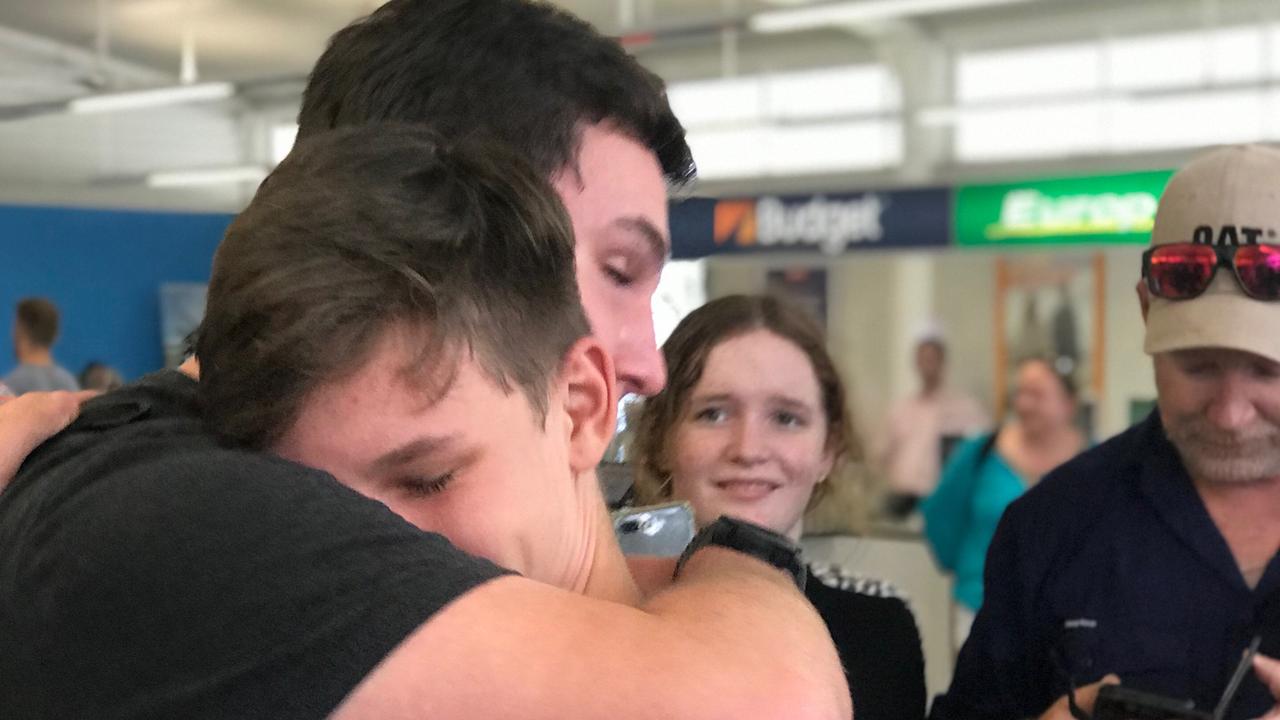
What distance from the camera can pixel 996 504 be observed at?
3977 mm

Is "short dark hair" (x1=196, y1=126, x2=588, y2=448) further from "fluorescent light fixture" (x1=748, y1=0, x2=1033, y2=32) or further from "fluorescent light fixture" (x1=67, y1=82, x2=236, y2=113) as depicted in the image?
"fluorescent light fixture" (x1=67, y1=82, x2=236, y2=113)

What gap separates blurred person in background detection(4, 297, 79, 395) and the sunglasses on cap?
5.30m

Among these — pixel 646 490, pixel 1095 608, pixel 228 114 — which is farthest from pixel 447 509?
pixel 228 114

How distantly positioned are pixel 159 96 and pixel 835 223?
4.47m

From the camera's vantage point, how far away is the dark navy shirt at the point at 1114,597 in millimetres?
1955

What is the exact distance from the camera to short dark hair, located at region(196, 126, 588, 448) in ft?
2.64

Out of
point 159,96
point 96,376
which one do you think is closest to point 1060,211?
point 96,376

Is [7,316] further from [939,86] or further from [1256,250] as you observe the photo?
[1256,250]

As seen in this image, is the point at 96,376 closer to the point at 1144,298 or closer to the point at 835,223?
the point at 835,223

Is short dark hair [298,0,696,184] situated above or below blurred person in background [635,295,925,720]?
above

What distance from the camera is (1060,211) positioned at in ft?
18.9

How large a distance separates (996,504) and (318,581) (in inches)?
138

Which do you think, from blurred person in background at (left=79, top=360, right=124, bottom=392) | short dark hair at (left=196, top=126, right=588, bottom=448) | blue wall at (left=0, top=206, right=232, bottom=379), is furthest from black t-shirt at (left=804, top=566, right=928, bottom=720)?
blue wall at (left=0, top=206, right=232, bottom=379)

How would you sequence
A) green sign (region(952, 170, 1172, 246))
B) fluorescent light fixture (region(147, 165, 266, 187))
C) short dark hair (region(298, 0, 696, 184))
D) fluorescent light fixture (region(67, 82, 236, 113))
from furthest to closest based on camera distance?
fluorescent light fixture (region(147, 165, 266, 187)), fluorescent light fixture (region(67, 82, 236, 113)), green sign (region(952, 170, 1172, 246)), short dark hair (region(298, 0, 696, 184))
